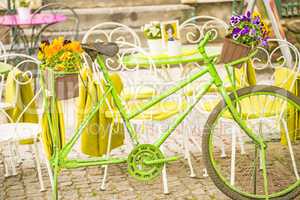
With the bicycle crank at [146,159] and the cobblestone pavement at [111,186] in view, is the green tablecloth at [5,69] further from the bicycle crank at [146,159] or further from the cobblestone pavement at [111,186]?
the bicycle crank at [146,159]

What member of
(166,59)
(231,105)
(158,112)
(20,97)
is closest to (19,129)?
(20,97)

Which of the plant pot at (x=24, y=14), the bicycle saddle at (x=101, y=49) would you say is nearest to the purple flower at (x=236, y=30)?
the bicycle saddle at (x=101, y=49)

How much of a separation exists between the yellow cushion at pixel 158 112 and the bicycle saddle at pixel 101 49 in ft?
2.75

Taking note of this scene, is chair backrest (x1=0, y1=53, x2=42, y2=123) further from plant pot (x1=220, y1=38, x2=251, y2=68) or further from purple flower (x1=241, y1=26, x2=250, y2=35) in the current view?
purple flower (x1=241, y1=26, x2=250, y2=35)

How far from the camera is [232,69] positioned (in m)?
5.56

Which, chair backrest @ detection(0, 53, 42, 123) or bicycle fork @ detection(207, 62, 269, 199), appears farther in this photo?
chair backrest @ detection(0, 53, 42, 123)

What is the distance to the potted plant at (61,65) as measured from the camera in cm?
483

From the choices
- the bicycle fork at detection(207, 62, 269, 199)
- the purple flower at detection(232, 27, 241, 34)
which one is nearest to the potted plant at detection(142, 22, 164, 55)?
the purple flower at detection(232, 27, 241, 34)

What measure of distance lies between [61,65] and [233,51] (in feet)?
4.03

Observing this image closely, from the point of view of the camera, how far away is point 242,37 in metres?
5.16

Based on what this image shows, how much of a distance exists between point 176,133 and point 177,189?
1.87 meters

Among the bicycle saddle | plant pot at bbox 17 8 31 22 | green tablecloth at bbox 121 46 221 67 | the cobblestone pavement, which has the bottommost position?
the cobblestone pavement

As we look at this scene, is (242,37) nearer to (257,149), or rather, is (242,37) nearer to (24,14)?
(257,149)

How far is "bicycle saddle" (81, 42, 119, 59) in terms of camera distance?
489 cm
